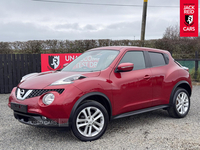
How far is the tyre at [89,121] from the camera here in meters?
3.83

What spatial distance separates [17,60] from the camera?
9.70 m

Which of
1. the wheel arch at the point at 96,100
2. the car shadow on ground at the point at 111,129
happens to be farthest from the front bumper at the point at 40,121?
the wheel arch at the point at 96,100

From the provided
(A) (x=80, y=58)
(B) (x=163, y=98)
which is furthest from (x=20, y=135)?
(B) (x=163, y=98)

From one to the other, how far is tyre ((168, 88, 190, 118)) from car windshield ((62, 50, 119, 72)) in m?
1.93

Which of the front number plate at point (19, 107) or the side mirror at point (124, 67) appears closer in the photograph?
the front number plate at point (19, 107)

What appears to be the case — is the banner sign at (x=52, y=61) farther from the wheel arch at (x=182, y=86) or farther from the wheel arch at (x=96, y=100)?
the wheel arch at (x=96, y=100)

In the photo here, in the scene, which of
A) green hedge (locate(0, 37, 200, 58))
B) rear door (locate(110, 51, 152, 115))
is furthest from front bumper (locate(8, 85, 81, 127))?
green hedge (locate(0, 37, 200, 58))

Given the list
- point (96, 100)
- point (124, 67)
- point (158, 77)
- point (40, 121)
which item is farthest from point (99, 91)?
point (158, 77)

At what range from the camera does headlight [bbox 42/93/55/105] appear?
3.69m

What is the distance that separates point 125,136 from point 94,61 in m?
1.61

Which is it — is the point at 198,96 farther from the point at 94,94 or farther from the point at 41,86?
the point at 41,86

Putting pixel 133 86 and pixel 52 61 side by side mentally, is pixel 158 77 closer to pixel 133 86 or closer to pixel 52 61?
pixel 133 86

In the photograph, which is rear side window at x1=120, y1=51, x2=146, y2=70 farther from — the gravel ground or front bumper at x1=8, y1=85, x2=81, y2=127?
front bumper at x1=8, y1=85, x2=81, y2=127

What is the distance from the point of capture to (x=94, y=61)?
4781mm
